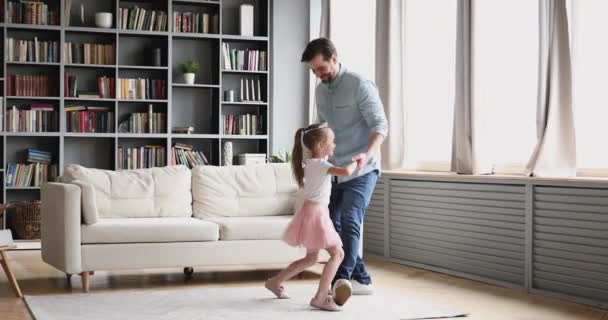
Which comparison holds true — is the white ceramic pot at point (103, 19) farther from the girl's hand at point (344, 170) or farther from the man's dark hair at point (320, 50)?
the girl's hand at point (344, 170)

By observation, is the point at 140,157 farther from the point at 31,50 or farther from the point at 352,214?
the point at 352,214

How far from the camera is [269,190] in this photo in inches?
234

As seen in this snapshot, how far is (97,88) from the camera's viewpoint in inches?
321

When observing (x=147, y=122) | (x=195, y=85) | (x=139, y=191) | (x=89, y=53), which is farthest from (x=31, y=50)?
(x=139, y=191)

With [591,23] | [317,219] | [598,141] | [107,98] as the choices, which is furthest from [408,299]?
[107,98]

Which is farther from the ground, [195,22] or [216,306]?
[195,22]

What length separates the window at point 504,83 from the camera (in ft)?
18.4

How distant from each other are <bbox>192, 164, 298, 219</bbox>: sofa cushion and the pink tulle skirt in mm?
1422

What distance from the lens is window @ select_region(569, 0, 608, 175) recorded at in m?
4.97

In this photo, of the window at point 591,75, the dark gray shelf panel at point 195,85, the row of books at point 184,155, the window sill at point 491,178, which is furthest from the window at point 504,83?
the row of books at point 184,155

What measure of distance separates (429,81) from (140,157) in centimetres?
296

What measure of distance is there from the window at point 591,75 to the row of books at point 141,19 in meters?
4.32

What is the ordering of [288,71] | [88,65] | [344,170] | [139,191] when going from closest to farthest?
[344,170] < [139,191] < [88,65] < [288,71]

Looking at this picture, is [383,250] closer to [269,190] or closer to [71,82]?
[269,190]
